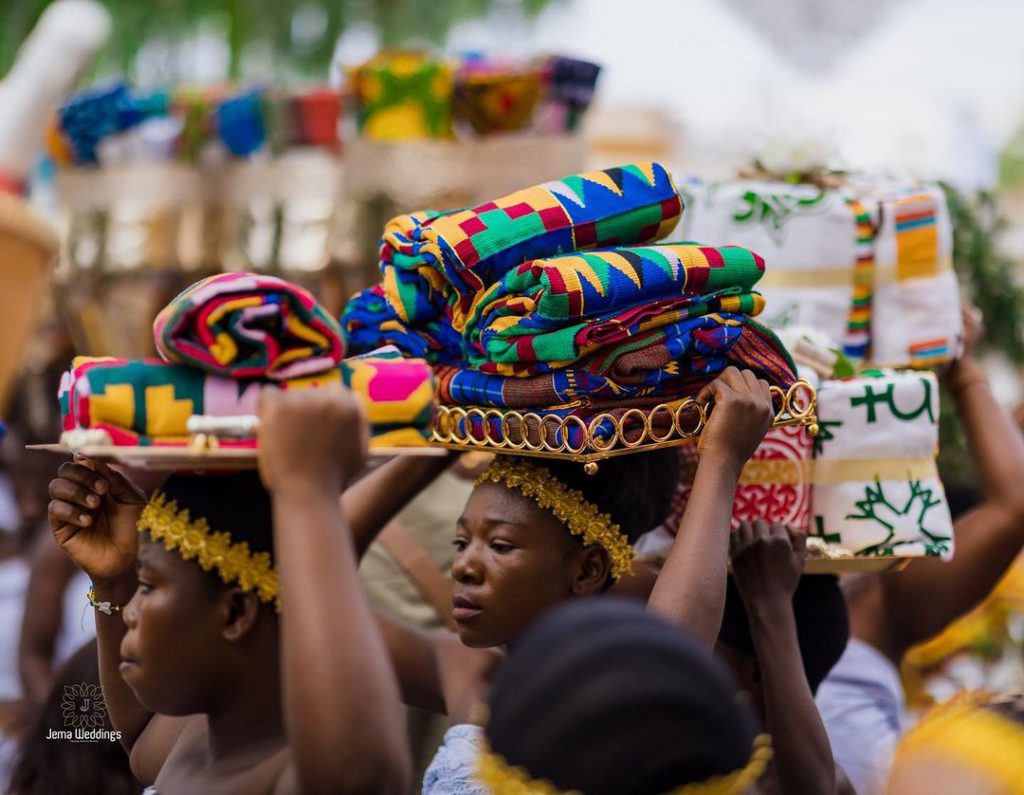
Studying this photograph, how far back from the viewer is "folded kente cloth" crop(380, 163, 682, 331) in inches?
87.8

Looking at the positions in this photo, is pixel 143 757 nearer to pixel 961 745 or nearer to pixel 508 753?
pixel 508 753

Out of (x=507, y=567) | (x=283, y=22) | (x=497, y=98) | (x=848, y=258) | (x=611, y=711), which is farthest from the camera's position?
(x=283, y=22)

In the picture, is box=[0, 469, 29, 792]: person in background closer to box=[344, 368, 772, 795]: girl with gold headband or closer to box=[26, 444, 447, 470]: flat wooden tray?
box=[344, 368, 772, 795]: girl with gold headband

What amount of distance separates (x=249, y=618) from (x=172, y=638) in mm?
111

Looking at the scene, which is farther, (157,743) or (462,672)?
(462,672)

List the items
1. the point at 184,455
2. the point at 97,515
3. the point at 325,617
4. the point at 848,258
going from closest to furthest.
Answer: the point at 325,617
the point at 184,455
the point at 97,515
the point at 848,258

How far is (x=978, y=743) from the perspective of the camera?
5.95 ft

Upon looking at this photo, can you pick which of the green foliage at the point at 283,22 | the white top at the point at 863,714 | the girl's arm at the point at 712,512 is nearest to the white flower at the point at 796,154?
the girl's arm at the point at 712,512

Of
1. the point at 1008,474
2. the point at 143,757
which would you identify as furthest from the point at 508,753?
the point at 1008,474

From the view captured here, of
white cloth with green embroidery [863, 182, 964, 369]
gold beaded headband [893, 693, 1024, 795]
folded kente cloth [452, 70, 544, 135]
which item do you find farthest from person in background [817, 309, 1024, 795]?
folded kente cloth [452, 70, 544, 135]

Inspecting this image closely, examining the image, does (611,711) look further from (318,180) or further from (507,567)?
(318,180)

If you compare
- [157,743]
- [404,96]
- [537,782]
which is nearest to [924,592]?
[157,743]

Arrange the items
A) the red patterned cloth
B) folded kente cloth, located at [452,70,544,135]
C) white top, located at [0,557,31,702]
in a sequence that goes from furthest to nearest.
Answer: folded kente cloth, located at [452,70,544,135]
white top, located at [0,557,31,702]
the red patterned cloth

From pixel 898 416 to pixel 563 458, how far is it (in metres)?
0.81
